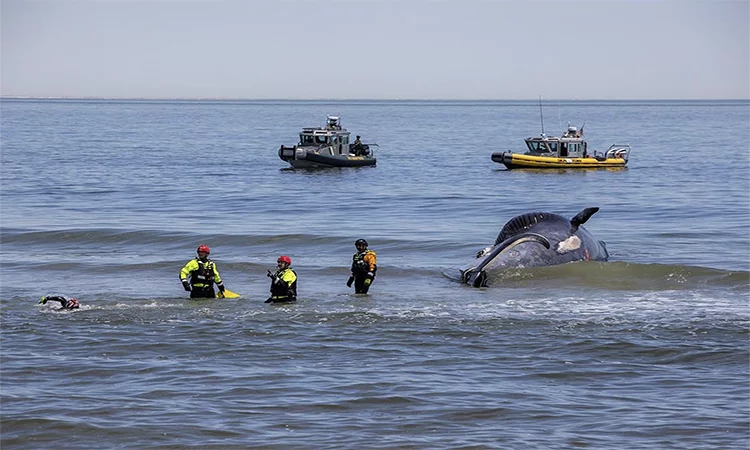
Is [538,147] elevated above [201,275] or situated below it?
above

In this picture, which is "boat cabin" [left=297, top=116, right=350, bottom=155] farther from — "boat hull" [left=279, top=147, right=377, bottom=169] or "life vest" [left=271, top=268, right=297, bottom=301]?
"life vest" [left=271, top=268, right=297, bottom=301]

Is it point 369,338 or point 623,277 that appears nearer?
point 369,338

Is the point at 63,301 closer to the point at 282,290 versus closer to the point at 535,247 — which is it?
the point at 282,290

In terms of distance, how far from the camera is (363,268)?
19.6 metres

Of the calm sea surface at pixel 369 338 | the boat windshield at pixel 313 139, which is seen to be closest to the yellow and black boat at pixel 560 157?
the boat windshield at pixel 313 139

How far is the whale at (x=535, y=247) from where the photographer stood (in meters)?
21.9

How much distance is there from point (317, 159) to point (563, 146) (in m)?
13.3

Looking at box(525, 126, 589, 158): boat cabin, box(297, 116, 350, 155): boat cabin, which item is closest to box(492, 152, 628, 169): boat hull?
box(525, 126, 589, 158): boat cabin

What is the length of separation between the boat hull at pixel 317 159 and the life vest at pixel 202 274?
3949cm

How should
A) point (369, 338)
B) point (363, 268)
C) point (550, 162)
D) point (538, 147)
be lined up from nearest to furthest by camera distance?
1. point (369, 338)
2. point (363, 268)
3. point (550, 162)
4. point (538, 147)

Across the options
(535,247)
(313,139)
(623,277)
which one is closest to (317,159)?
(313,139)

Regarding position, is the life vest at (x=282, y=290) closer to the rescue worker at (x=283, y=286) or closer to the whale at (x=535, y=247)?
the rescue worker at (x=283, y=286)

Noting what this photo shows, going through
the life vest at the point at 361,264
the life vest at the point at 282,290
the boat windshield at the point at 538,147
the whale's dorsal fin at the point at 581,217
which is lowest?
the life vest at the point at 282,290

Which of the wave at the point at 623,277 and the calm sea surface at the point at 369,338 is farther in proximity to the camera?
the wave at the point at 623,277
